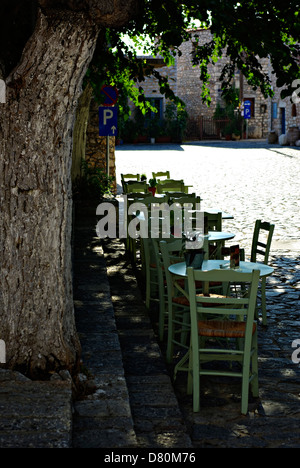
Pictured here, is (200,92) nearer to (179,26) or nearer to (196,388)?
(179,26)

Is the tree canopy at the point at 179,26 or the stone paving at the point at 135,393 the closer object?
the stone paving at the point at 135,393

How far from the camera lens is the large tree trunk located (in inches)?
178

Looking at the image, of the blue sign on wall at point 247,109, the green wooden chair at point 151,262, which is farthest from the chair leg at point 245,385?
the blue sign on wall at point 247,109

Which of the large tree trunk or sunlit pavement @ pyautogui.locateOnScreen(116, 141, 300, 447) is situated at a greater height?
the large tree trunk

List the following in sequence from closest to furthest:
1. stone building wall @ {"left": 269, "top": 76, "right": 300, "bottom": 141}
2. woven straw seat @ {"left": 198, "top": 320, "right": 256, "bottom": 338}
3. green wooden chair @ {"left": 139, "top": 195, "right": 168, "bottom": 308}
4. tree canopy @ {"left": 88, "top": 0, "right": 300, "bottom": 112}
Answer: woven straw seat @ {"left": 198, "top": 320, "right": 256, "bottom": 338}
tree canopy @ {"left": 88, "top": 0, "right": 300, "bottom": 112}
green wooden chair @ {"left": 139, "top": 195, "right": 168, "bottom": 308}
stone building wall @ {"left": 269, "top": 76, "right": 300, "bottom": 141}

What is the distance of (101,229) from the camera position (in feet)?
41.2

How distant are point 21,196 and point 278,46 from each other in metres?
3.17

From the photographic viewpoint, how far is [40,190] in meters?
4.61

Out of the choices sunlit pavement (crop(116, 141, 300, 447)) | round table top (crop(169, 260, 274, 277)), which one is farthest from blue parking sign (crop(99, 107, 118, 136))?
round table top (crop(169, 260, 274, 277))

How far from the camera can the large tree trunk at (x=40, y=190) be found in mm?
4512

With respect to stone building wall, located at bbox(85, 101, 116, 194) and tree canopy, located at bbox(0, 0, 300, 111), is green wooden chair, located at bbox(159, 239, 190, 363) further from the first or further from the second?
stone building wall, located at bbox(85, 101, 116, 194)

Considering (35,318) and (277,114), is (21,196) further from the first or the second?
(277,114)

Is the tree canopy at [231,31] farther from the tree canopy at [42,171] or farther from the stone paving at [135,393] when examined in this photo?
the stone paving at [135,393]

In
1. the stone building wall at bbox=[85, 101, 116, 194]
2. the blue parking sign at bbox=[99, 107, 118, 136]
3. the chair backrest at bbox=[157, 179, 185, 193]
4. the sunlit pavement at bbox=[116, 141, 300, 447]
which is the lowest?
the sunlit pavement at bbox=[116, 141, 300, 447]
